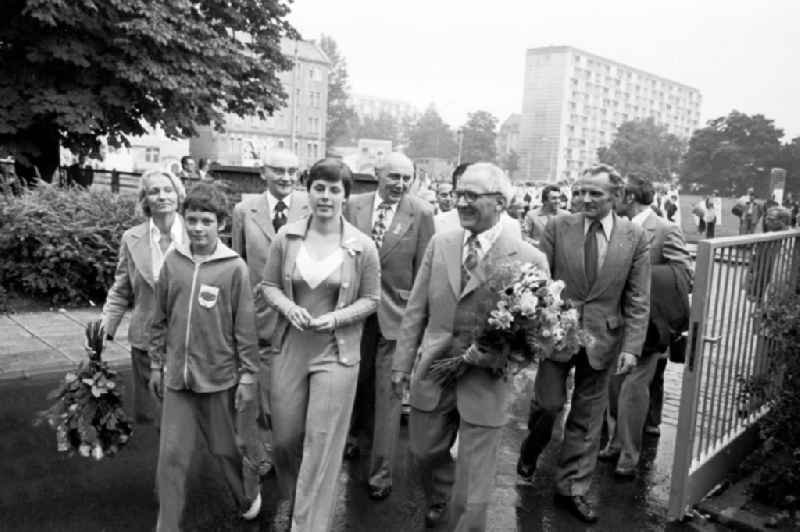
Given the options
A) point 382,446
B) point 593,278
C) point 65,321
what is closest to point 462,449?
point 382,446

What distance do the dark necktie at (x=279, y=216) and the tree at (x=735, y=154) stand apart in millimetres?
70685

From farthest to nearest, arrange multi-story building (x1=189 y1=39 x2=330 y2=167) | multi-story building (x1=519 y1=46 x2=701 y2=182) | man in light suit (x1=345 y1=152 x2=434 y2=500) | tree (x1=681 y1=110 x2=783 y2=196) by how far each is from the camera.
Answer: multi-story building (x1=519 y1=46 x2=701 y2=182) → multi-story building (x1=189 y1=39 x2=330 y2=167) → tree (x1=681 y1=110 x2=783 y2=196) → man in light suit (x1=345 y1=152 x2=434 y2=500)

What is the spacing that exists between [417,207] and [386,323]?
0.92m

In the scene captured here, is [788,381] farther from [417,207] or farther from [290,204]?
[290,204]

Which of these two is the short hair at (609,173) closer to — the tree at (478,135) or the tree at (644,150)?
the tree at (644,150)

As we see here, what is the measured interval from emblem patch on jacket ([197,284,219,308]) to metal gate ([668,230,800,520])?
2958 mm

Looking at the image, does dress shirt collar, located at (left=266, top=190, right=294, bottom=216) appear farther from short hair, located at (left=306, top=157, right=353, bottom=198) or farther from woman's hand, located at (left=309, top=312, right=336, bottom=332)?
woman's hand, located at (left=309, top=312, right=336, bottom=332)

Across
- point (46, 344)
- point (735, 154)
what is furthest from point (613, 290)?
point (735, 154)

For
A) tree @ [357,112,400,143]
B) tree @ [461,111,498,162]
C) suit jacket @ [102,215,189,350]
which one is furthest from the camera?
tree @ [357,112,400,143]

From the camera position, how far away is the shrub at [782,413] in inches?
202

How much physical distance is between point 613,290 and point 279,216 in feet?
8.07

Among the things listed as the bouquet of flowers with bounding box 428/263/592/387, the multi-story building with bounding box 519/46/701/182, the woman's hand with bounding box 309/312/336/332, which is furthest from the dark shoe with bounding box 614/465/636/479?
the multi-story building with bounding box 519/46/701/182

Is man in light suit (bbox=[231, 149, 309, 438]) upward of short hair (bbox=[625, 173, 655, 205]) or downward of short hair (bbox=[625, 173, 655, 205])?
downward

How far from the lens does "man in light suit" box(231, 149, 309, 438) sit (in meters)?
5.37
